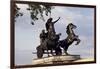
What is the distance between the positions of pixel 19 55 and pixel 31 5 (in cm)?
48

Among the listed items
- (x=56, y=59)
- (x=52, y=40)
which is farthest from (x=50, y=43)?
(x=56, y=59)

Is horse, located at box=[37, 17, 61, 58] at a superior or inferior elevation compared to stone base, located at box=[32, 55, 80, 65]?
superior

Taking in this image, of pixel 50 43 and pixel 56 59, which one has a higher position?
pixel 50 43

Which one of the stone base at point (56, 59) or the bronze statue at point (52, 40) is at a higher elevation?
the bronze statue at point (52, 40)

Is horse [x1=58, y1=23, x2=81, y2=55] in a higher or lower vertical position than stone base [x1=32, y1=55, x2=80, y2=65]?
higher

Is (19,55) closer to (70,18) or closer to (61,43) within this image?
(61,43)

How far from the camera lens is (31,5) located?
2.03m

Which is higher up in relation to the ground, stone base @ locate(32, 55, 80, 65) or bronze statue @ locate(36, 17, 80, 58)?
bronze statue @ locate(36, 17, 80, 58)

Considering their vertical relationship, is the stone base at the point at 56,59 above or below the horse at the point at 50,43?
below

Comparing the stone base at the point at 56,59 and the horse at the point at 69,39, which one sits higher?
the horse at the point at 69,39

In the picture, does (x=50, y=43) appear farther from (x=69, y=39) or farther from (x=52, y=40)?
(x=69, y=39)

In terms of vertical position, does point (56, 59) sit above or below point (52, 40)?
below

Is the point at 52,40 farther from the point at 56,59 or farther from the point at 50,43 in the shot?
the point at 56,59
